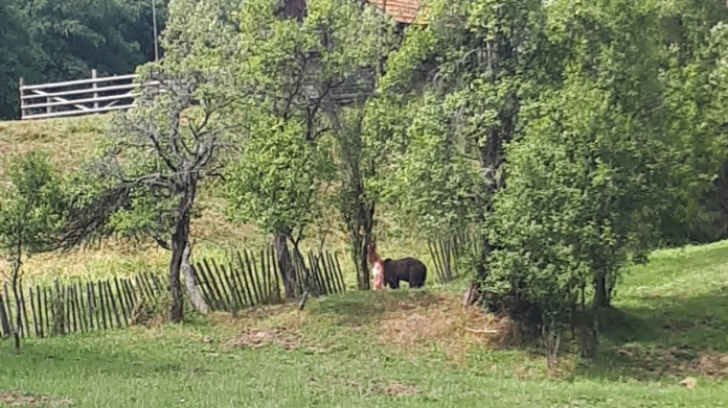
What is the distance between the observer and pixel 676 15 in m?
21.6

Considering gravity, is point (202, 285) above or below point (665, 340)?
above

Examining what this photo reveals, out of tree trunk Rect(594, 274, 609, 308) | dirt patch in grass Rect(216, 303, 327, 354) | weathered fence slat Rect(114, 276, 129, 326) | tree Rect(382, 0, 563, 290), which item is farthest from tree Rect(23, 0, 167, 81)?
tree trunk Rect(594, 274, 609, 308)

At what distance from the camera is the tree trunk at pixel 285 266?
20.0m

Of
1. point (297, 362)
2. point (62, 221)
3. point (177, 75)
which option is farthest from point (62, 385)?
point (177, 75)

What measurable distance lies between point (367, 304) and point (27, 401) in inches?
371

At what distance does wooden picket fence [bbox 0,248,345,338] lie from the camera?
1747cm

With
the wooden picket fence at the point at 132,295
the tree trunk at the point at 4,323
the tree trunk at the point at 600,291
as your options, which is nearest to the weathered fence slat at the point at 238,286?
the wooden picket fence at the point at 132,295

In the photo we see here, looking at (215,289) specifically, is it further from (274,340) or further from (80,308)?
(274,340)

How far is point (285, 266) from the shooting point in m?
20.1

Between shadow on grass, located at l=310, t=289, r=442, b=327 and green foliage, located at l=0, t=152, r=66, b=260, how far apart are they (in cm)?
493

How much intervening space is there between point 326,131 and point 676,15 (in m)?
8.06

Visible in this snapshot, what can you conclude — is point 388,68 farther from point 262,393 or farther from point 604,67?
point 262,393

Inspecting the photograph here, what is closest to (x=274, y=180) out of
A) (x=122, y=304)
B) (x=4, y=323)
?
(x=122, y=304)

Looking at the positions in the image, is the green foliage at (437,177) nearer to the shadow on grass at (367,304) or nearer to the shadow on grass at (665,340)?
the shadow on grass at (367,304)
